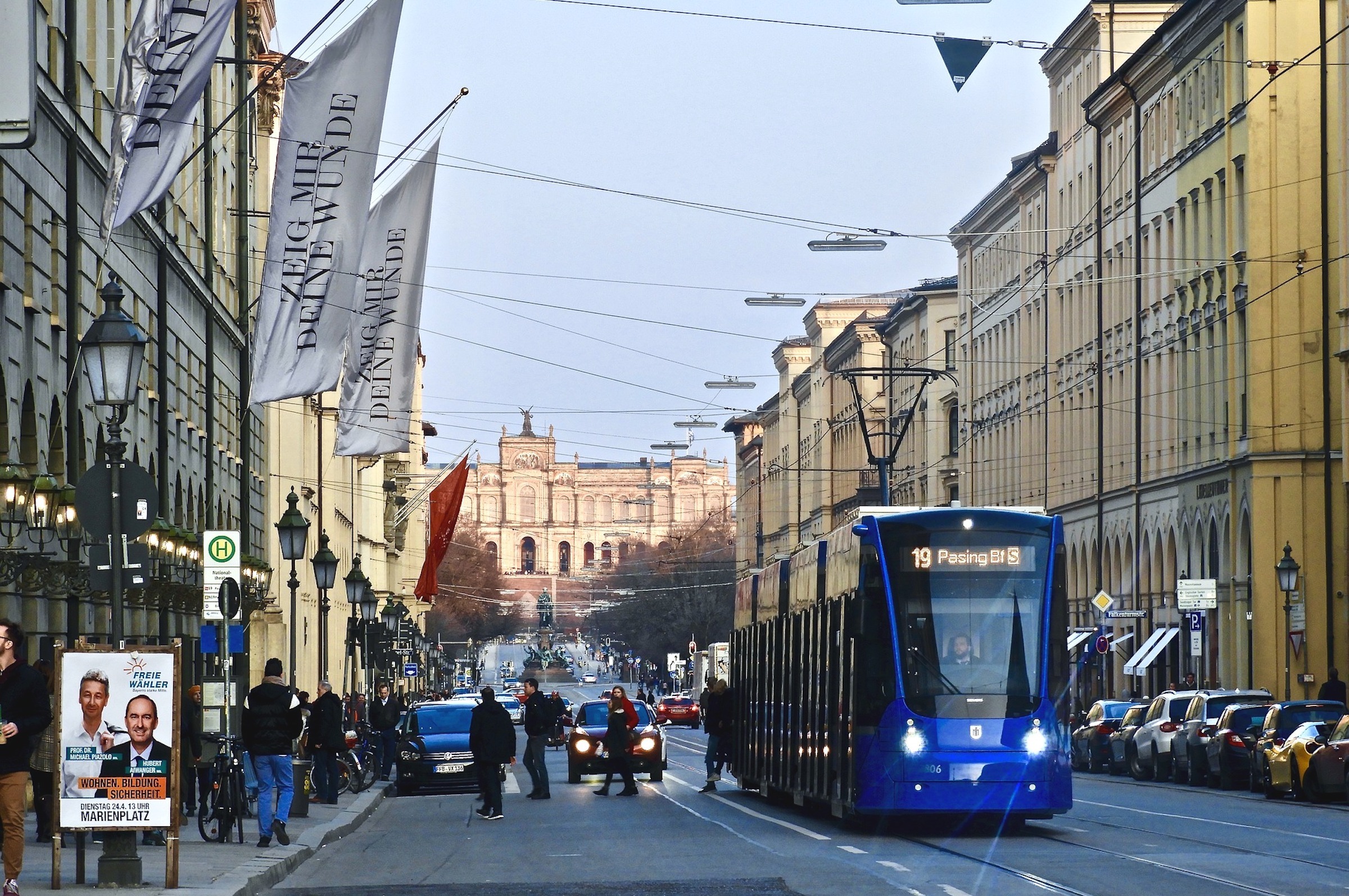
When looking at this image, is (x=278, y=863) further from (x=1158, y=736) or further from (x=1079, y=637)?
(x=1079, y=637)

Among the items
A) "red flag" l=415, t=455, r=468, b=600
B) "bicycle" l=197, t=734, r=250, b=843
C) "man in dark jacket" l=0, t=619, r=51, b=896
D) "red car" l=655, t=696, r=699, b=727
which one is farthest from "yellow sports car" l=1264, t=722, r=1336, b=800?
"red car" l=655, t=696, r=699, b=727

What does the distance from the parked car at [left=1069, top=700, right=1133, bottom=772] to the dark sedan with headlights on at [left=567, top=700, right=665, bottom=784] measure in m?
8.06

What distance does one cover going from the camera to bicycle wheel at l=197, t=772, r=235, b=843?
72.4 feet

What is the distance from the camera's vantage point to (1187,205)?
59.7 metres

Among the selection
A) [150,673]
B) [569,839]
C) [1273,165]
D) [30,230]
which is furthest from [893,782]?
[1273,165]

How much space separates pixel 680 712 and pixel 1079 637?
3135 cm

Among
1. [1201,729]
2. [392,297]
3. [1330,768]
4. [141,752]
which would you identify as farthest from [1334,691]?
[141,752]

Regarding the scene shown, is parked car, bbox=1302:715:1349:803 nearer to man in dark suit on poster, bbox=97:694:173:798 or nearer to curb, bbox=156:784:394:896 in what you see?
curb, bbox=156:784:394:896

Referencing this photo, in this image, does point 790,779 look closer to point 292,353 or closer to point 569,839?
point 569,839

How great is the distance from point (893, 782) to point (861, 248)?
2440 cm

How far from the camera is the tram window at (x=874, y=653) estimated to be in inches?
882

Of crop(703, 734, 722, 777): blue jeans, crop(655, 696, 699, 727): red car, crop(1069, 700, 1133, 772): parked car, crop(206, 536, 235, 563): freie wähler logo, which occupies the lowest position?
crop(655, 696, 699, 727): red car

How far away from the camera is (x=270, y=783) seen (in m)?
22.2

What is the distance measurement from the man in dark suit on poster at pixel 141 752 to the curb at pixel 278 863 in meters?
0.83
